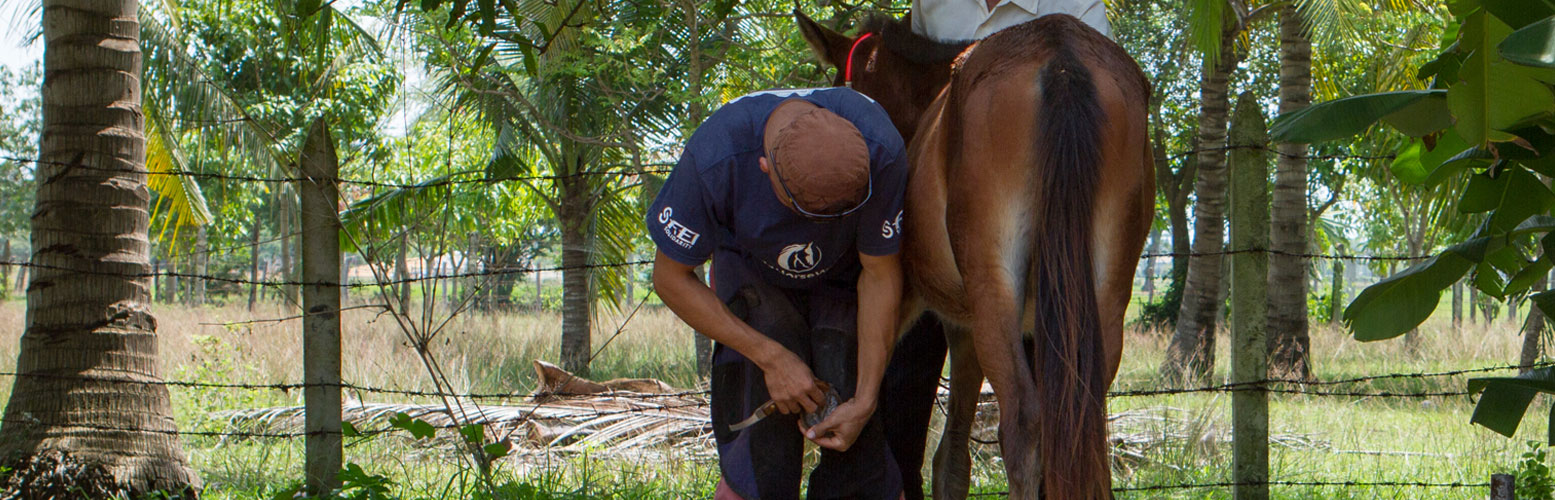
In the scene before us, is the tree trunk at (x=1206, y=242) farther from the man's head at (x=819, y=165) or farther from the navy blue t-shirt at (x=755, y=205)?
the man's head at (x=819, y=165)

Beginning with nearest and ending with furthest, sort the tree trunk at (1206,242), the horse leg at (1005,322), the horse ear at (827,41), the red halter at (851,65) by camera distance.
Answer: the horse leg at (1005,322)
the red halter at (851,65)
the horse ear at (827,41)
the tree trunk at (1206,242)

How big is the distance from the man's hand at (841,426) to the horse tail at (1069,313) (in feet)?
1.80

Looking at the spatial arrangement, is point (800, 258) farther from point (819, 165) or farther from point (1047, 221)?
point (1047, 221)

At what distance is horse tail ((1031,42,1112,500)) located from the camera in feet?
7.62

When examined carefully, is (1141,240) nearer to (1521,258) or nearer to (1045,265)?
(1045,265)

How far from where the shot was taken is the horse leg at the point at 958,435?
140 inches

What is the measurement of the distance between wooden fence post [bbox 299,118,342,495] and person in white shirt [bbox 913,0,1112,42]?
2.20 meters

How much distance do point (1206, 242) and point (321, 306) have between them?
8502 mm

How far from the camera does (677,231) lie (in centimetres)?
268

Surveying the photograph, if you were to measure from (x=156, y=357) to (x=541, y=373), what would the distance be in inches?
147

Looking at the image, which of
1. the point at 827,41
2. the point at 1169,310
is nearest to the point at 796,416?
the point at 827,41

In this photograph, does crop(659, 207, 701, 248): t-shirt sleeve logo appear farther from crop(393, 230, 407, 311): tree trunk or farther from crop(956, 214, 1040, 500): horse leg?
crop(393, 230, 407, 311): tree trunk

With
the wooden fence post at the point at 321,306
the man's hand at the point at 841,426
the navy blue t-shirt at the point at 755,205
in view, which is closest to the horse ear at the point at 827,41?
the navy blue t-shirt at the point at 755,205

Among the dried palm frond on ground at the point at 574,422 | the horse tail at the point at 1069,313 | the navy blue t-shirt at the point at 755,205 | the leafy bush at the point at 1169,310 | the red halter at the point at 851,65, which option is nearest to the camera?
the horse tail at the point at 1069,313
